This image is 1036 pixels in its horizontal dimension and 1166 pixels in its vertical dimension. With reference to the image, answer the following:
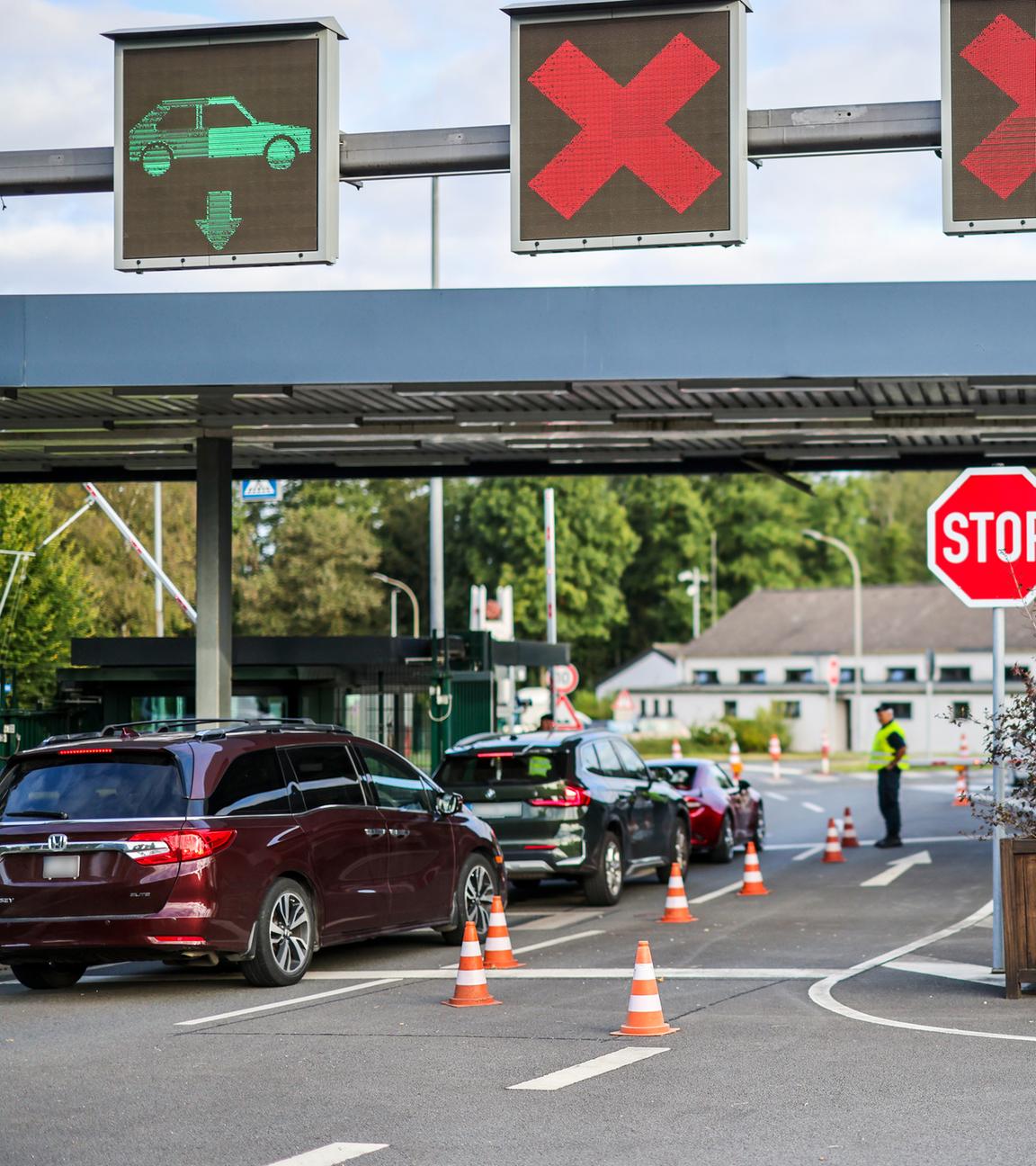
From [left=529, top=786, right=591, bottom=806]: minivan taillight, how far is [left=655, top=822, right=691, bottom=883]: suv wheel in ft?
8.78

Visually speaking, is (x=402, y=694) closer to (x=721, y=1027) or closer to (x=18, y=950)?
(x=18, y=950)

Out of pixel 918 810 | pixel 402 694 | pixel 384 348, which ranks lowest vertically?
pixel 918 810

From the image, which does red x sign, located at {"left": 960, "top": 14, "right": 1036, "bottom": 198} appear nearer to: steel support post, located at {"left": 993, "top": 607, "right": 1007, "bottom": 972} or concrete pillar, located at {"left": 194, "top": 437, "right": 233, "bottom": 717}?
steel support post, located at {"left": 993, "top": 607, "right": 1007, "bottom": 972}

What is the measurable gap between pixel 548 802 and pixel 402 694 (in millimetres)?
8332

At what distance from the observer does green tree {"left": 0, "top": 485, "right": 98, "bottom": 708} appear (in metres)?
55.2

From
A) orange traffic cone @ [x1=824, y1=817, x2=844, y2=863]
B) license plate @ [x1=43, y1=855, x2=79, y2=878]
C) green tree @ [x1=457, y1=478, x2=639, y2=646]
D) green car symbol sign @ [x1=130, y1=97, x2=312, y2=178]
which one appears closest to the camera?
license plate @ [x1=43, y1=855, x2=79, y2=878]

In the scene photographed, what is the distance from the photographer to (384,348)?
1677cm

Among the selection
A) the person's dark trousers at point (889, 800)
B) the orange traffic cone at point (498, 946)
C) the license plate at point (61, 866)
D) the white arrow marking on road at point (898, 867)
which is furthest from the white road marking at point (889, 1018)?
the person's dark trousers at point (889, 800)

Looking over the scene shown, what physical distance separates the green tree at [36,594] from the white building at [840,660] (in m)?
28.1

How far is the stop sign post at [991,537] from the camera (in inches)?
492

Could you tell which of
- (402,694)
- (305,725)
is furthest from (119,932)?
(402,694)

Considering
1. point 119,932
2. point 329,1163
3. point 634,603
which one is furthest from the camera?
point 634,603

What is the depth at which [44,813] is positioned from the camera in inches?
484

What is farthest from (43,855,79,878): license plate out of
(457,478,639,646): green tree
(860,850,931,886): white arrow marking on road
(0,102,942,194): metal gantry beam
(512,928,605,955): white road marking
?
(457,478,639,646): green tree
